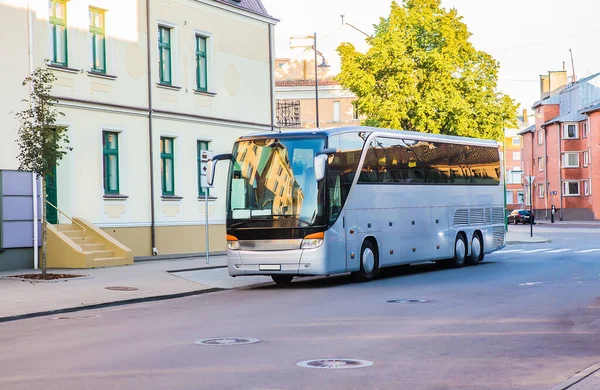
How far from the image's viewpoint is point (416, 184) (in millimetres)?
25375

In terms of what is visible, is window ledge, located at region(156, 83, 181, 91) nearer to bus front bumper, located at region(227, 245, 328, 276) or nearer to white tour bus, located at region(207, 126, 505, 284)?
white tour bus, located at region(207, 126, 505, 284)

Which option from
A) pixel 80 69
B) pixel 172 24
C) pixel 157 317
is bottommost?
pixel 157 317

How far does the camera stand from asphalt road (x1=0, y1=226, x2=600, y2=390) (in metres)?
9.19

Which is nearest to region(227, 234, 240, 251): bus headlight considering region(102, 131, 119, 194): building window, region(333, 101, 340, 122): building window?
region(102, 131, 119, 194): building window

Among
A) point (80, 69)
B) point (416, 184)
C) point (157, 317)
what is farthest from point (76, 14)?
point (157, 317)

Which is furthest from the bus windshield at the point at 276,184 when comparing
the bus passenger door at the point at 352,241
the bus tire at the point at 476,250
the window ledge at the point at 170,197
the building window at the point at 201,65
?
the building window at the point at 201,65

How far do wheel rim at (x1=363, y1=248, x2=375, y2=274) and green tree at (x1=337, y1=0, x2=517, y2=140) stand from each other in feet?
87.1

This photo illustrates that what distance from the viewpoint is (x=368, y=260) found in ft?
74.7

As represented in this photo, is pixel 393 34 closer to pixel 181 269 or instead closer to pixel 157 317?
pixel 181 269

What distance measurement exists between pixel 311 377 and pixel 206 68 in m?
27.3

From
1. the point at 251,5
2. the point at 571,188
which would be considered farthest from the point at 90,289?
the point at 571,188

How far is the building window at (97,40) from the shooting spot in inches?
1185

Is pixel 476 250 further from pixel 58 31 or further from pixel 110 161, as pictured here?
pixel 58 31

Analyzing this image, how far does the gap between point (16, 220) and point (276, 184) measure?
8.41 m
